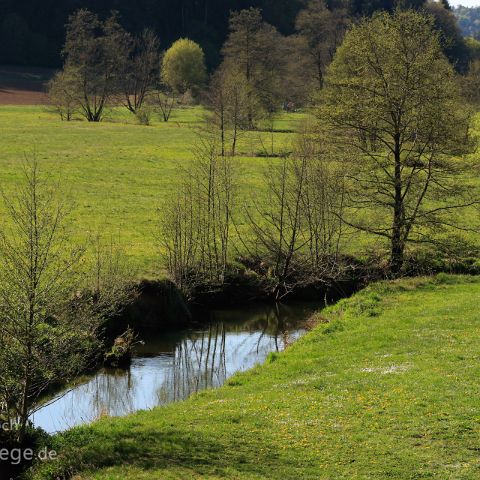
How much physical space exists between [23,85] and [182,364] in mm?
123671

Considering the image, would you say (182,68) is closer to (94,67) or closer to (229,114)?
(94,67)

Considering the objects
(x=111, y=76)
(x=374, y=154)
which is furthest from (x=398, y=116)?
(x=111, y=76)

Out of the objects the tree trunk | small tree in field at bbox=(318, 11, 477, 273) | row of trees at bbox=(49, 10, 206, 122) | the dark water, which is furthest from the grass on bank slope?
row of trees at bbox=(49, 10, 206, 122)

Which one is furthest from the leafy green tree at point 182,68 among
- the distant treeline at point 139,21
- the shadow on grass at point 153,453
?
the shadow on grass at point 153,453

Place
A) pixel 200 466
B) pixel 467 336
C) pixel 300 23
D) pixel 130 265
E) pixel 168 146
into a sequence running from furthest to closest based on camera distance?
pixel 300 23 → pixel 168 146 → pixel 130 265 → pixel 467 336 → pixel 200 466

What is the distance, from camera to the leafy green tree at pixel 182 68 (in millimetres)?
116000

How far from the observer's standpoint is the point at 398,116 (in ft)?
111

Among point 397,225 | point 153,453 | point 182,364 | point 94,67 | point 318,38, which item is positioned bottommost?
point 182,364

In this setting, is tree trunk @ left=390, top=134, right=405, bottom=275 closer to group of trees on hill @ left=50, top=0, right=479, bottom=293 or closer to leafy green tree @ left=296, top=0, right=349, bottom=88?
group of trees on hill @ left=50, top=0, right=479, bottom=293

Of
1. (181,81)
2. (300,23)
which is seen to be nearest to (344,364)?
(181,81)

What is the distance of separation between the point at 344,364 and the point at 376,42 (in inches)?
648

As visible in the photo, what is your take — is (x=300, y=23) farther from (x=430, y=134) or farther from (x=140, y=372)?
(x=140, y=372)

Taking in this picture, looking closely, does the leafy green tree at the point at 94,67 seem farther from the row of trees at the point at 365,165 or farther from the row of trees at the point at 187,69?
the row of trees at the point at 365,165

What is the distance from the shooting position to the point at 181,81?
11644 centimetres
